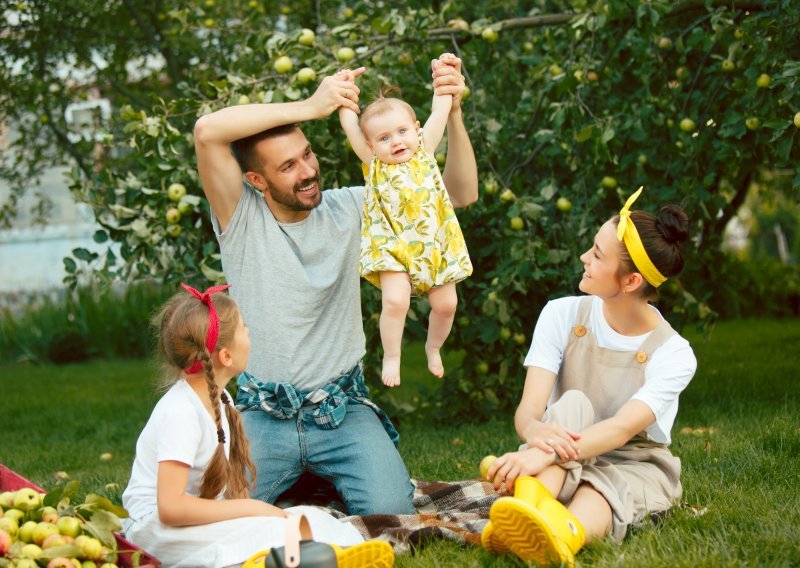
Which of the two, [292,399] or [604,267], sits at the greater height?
[604,267]

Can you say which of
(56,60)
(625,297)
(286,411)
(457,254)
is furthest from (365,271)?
(56,60)

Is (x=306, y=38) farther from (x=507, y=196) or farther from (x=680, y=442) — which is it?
(x=680, y=442)

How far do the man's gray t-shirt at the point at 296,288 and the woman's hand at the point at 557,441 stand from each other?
2.82 ft

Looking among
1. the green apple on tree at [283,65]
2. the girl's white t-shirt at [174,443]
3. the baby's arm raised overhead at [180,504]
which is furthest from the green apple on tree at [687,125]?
the baby's arm raised overhead at [180,504]

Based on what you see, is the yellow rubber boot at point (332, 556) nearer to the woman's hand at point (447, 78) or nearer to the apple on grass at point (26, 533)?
the apple on grass at point (26, 533)

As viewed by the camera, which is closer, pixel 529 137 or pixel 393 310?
pixel 393 310

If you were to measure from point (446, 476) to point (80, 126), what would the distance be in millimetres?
5660

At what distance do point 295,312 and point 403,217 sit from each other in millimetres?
580

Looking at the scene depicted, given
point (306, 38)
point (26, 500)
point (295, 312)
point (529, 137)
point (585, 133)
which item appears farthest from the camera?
point (529, 137)

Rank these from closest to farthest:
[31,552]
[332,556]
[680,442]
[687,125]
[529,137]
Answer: [332,556]
[31,552]
[680,442]
[687,125]
[529,137]

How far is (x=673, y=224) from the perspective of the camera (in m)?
3.06

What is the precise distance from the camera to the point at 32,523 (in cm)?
263

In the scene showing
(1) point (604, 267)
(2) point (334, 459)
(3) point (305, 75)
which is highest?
(3) point (305, 75)

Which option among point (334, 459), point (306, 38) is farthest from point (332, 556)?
point (306, 38)
